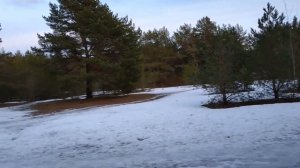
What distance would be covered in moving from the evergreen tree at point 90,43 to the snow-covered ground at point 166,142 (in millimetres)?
19044

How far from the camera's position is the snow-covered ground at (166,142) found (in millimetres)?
8711

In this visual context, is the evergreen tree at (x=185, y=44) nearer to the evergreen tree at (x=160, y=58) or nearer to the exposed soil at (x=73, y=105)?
the evergreen tree at (x=160, y=58)

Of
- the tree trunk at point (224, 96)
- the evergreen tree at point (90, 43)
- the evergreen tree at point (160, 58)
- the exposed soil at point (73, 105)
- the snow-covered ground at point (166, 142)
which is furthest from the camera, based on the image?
the evergreen tree at point (160, 58)

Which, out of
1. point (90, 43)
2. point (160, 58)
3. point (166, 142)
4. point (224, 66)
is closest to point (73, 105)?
point (90, 43)

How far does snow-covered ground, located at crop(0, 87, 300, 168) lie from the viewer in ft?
28.6

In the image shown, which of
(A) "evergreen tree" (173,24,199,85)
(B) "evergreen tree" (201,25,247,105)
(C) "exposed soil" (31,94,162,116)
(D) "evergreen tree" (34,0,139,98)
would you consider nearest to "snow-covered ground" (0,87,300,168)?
(B) "evergreen tree" (201,25,247,105)

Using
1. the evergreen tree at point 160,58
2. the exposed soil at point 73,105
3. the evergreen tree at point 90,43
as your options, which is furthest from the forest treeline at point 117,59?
the evergreen tree at point 160,58

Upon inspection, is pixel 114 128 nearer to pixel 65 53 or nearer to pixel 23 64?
pixel 65 53

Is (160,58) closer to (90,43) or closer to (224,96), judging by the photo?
(90,43)

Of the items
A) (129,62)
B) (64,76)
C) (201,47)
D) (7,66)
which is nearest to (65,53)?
(64,76)

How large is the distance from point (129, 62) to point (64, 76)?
606 centimetres

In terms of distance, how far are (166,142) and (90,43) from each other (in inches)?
1020

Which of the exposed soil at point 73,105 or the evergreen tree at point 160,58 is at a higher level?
the evergreen tree at point 160,58

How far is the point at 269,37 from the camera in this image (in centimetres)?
2144
